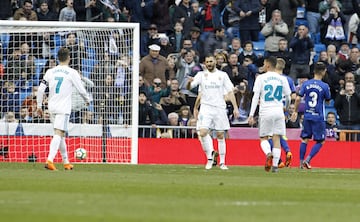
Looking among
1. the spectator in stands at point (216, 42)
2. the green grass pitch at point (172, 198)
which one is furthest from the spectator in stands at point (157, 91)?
the green grass pitch at point (172, 198)

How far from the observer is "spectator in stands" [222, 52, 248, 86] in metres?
28.8

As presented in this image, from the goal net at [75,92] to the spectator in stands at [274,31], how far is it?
5.70 m

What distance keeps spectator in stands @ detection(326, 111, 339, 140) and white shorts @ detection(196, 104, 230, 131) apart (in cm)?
657

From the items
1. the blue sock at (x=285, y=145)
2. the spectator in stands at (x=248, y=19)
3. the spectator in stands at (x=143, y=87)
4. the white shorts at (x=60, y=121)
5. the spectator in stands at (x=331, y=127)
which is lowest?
the blue sock at (x=285, y=145)

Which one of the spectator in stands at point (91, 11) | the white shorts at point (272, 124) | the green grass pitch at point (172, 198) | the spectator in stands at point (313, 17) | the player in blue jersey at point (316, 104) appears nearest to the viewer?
the green grass pitch at point (172, 198)

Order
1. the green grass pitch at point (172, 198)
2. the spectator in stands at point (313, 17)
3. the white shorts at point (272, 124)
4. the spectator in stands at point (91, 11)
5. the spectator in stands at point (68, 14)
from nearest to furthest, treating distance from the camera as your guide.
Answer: the green grass pitch at point (172, 198)
the white shorts at point (272, 124)
the spectator in stands at point (68, 14)
the spectator in stands at point (91, 11)
the spectator in stands at point (313, 17)

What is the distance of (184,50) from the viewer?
29344 mm

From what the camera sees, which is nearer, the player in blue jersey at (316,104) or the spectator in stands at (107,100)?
the player in blue jersey at (316,104)

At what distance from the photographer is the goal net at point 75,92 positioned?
25.2 metres

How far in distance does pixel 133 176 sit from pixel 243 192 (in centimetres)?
392

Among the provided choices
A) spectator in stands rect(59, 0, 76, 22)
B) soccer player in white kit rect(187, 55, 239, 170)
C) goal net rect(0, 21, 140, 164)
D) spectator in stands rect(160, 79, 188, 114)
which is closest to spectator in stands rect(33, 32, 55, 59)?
goal net rect(0, 21, 140, 164)

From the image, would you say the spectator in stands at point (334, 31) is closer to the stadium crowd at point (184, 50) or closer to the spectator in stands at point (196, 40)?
the stadium crowd at point (184, 50)

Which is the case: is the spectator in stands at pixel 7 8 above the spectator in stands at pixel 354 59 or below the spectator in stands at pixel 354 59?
above

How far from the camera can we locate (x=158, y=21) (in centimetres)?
3144
